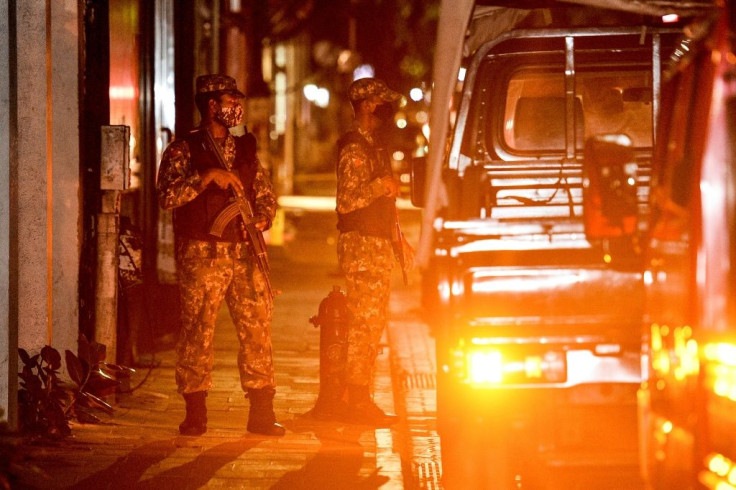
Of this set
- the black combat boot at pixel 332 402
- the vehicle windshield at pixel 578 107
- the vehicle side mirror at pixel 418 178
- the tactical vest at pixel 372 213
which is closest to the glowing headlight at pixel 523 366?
the vehicle side mirror at pixel 418 178

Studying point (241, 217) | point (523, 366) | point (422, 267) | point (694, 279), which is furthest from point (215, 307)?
point (694, 279)

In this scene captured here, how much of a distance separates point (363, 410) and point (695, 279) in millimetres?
4086

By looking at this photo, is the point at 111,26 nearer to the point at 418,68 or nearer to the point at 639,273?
the point at 639,273

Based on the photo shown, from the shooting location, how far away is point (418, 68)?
183 ft

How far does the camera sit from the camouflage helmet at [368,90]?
7.77 meters

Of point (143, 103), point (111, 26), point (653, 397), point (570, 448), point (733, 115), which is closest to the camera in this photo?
point (733, 115)

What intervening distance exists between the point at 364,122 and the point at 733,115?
13.5ft

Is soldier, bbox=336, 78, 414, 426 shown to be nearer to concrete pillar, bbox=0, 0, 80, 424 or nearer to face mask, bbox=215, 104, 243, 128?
face mask, bbox=215, 104, 243, 128

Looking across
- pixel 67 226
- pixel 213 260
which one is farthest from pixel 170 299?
pixel 213 260

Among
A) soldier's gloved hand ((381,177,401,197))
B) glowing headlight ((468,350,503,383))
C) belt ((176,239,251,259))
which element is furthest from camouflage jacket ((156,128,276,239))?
glowing headlight ((468,350,503,383))

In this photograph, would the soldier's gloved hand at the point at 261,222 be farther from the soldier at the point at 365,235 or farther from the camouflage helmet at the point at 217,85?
the camouflage helmet at the point at 217,85

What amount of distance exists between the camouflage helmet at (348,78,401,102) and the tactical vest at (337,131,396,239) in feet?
0.78

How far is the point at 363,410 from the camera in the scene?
784cm

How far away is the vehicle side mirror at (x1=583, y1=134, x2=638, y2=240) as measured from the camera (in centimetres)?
479
